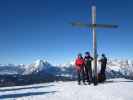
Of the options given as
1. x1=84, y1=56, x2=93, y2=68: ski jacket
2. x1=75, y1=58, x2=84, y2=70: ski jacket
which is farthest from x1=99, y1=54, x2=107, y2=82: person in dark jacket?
x1=75, y1=58, x2=84, y2=70: ski jacket

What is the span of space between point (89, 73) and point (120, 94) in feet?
24.7

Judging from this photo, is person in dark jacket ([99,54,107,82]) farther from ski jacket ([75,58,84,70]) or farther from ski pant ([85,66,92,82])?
ski jacket ([75,58,84,70])

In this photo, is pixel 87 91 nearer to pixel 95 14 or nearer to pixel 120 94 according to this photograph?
pixel 120 94

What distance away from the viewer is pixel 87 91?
944 inches

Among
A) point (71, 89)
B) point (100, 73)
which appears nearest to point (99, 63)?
point (100, 73)

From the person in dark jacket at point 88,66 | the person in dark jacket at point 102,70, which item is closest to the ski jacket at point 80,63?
the person in dark jacket at point 88,66

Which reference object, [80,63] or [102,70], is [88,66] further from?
[102,70]

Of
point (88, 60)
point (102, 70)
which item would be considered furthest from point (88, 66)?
point (102, 70)

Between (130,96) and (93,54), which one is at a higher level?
(93,54)

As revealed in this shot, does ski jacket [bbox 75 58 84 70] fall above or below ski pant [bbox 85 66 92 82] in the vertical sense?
above

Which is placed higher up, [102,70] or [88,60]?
[88,60]

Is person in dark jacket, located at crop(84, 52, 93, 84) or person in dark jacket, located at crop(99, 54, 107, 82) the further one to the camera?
person in dark jacket, located at crop(99, 54, 107, 82)

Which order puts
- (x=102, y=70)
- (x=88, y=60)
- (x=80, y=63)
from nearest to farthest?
(x=88, y=60) → (x=80, y=63) → (x=102, y=70)

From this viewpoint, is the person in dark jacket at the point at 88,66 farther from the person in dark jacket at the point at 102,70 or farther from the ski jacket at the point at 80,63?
the person in dark jacket at the point at 102,70
